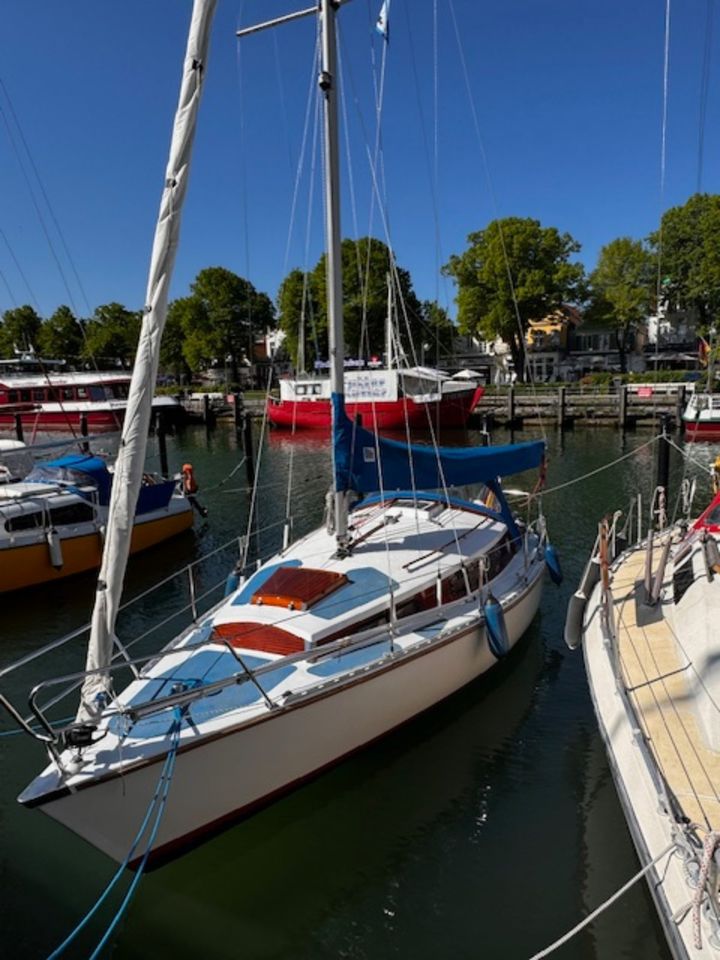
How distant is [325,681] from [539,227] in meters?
58.0

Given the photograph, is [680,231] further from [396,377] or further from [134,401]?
[134,401]

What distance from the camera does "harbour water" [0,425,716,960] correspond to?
5.77 meters

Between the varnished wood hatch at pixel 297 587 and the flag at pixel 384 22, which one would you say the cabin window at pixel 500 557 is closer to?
the varnished wood hatch at pixel 297 587

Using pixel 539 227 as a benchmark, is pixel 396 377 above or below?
below

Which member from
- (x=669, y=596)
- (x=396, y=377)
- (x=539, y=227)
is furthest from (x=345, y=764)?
(x=539, y=227)

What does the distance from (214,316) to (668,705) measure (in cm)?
6841

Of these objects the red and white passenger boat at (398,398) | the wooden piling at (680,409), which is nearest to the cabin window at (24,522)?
the red and white passenger boat at (398,398)

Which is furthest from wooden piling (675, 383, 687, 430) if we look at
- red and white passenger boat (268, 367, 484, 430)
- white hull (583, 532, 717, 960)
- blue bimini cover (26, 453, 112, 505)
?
blue bimini cover (26, 453, 112, 505)

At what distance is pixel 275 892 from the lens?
6359 millimetres

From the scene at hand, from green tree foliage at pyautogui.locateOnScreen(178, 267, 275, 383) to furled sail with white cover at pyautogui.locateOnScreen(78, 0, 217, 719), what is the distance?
64305mm

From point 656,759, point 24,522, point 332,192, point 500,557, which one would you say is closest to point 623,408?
point 500,557

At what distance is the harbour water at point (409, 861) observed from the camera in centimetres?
577

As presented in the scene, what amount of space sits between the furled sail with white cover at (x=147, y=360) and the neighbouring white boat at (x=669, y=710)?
197 inches

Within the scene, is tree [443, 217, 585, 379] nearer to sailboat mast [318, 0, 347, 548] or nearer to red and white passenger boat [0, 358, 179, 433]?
red and white passenger boat [0, 358, 179, 433]
